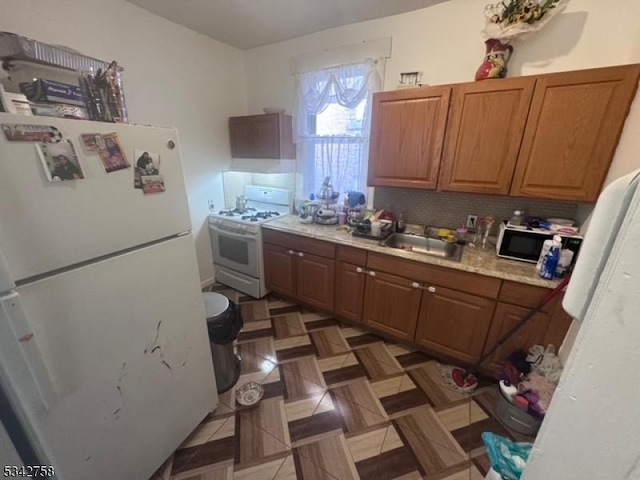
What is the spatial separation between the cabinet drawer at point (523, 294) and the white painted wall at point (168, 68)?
2.86 m

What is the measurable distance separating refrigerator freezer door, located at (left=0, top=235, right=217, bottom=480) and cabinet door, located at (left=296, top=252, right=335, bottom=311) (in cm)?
116

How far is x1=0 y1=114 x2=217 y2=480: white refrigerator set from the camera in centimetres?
74

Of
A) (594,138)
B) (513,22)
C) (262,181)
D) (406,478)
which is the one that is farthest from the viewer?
(262,181)

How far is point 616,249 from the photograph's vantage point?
1.58 ft

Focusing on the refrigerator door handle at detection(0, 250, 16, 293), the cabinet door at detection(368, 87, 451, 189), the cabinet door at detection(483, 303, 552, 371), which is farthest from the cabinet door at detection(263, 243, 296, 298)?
the refrigerator door handle at detection(0, 250, 16, 293)

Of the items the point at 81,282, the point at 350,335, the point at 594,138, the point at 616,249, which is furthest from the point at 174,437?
the point at 594,138

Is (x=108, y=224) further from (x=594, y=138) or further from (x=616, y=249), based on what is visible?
(x=594, y=138)

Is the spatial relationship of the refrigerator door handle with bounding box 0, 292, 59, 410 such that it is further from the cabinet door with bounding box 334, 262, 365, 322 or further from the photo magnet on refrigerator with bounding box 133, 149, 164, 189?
the cabinet door with bounding box 334, 262, 365, 322

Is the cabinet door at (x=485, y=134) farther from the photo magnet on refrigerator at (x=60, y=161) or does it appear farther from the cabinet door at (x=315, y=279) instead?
the photo magnet on refrigerator at (x=60, y=161)

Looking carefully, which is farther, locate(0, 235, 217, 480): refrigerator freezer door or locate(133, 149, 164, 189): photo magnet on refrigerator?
locate(133, 149, 164, 189): photo magnet on refrigerator

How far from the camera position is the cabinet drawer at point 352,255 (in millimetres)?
2090

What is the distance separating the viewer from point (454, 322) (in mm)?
1827

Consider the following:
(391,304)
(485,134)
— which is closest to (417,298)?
(391,304)

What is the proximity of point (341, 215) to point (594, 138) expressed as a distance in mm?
1777
